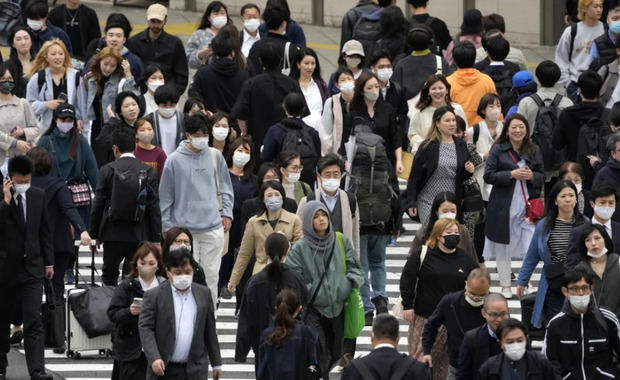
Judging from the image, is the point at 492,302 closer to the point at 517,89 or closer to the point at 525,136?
the point at 525,136

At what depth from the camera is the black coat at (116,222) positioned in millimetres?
18516

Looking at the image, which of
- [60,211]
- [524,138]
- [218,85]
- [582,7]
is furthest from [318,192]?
[582,7]

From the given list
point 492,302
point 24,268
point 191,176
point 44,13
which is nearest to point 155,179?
point 191,176

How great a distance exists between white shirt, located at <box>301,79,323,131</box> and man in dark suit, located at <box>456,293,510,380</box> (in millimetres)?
5967

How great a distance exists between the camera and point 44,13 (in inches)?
945

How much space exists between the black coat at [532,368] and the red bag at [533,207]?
4881 mm

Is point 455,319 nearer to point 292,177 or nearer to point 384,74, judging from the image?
point 292,177

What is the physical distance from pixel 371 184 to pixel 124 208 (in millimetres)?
2331

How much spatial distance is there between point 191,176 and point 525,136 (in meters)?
3.34

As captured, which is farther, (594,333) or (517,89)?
(517,89)

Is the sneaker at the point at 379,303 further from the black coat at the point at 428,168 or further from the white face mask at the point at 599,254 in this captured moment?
the white face mask at the point at 599,254

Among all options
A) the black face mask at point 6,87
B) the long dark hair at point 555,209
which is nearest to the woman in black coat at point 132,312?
the long dark hair at point 555,209

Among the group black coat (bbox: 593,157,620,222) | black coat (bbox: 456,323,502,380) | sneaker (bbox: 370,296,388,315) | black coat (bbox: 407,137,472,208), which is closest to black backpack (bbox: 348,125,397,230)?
black coat (bbox: 407,137,472,208)

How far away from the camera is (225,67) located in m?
21.7
